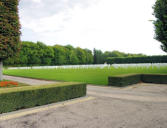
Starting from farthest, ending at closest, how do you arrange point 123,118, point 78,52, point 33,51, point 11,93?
1. point 78,52
2. point 33,51
3. point 11,93
4. point 123,118

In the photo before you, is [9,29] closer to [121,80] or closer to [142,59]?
[121,80]

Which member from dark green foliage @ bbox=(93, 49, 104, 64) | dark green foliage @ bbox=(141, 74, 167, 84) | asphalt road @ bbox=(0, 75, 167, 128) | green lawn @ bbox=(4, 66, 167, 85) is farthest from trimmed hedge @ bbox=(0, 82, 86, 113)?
dark green foliage @ bbox=(93, 49, 104, 64)

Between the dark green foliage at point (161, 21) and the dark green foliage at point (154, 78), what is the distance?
3.82 meters

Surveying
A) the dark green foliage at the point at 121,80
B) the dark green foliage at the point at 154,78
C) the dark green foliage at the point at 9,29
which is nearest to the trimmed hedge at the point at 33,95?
the dark green foliage at the point at 121,80

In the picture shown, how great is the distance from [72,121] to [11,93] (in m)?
2.82

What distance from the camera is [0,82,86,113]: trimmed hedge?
5.33 meters

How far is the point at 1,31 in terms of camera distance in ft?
40.3

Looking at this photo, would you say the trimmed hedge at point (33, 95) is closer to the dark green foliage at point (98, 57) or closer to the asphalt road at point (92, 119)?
the asphalt road at point (92, 119)

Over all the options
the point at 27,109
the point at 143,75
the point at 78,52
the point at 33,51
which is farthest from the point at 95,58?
the point at 27,109

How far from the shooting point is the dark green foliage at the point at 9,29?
1236cm

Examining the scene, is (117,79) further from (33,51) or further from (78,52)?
(78,52)

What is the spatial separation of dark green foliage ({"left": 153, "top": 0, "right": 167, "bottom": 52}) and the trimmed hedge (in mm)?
12393

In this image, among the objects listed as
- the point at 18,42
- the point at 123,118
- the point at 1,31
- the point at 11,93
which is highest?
the point at 1,31

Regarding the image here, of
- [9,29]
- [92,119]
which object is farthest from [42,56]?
[92,119]
